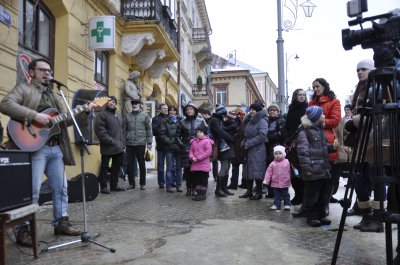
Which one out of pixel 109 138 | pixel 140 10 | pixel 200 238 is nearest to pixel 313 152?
pixel 200 238

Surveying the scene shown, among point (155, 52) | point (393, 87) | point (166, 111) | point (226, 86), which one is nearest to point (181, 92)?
point (155, 52)

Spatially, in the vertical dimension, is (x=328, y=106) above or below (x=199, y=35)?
below

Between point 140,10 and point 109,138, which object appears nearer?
point 109,138

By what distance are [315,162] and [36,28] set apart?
20.6ft

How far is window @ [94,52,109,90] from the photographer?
11.6 meters

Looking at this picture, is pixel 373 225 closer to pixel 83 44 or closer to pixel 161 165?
pixel 161 165

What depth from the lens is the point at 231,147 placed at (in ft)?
28.2

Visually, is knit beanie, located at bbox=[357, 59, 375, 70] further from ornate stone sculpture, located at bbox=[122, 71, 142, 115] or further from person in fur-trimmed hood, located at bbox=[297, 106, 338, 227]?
ornate stone sculpture, located at bbox=[122, 71, 142, 115]

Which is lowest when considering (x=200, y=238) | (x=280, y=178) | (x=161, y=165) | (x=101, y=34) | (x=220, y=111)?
(x=200, y=238)

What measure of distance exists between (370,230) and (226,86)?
A: 47.7 metres

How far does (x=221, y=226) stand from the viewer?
17.9 ft

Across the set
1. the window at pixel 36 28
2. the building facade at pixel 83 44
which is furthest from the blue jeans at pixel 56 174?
the window at pixel 36 28

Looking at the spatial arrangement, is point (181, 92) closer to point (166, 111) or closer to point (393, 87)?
point (166, 111)

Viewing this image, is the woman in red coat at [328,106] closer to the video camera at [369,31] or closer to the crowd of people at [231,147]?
the crowd of people at [231,147]
